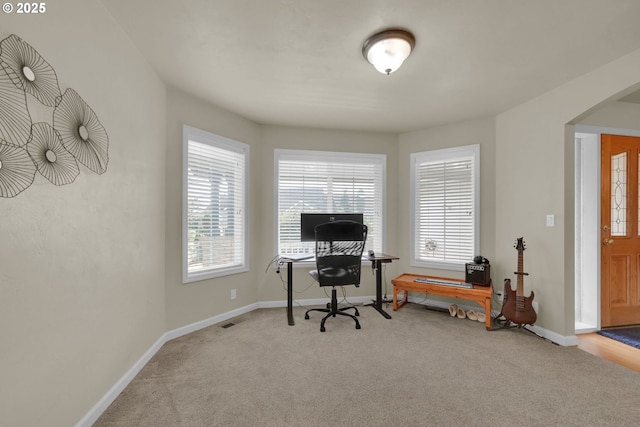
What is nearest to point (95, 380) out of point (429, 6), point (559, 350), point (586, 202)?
point (429, 6)

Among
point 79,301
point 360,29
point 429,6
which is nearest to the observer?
point 79,301

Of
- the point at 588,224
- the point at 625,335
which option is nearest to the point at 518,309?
the point at 625,335

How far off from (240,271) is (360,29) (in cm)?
288

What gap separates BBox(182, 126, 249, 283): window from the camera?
296 cm

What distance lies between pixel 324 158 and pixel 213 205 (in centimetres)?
169

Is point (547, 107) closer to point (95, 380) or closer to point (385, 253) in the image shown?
point (385, 253)

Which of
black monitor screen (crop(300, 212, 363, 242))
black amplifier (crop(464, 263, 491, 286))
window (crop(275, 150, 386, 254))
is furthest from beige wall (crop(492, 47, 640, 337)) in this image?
black monitor screen (crop(300, 212, 363, 242))

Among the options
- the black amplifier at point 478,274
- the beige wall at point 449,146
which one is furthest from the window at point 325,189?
the black amplifier at point 478,274

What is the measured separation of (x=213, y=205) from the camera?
10.6 ft

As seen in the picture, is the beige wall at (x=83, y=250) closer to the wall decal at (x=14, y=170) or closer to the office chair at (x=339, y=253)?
the wall decal at (x=14, y=170)

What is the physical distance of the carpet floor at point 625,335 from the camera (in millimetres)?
2778

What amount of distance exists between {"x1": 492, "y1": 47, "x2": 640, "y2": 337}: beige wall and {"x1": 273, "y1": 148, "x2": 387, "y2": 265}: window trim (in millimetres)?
1547

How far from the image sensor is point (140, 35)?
1995 millimetres

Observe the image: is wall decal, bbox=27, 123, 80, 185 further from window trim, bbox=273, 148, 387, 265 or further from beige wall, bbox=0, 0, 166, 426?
window trim, bbox=273, 148, 387, 265
